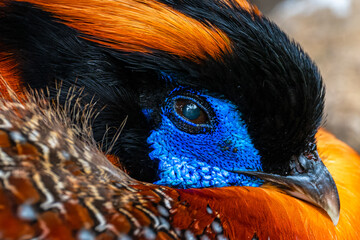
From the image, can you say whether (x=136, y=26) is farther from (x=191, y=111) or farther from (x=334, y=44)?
(x=334, y=44)

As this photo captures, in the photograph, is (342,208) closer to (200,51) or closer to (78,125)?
(200,51)

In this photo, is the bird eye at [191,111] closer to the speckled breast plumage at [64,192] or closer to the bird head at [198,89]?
the bird head at [198,89]

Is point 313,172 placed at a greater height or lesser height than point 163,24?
lesser

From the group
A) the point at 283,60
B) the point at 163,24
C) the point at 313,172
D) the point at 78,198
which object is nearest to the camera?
the point at 78,198

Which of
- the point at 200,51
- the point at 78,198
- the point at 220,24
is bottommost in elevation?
the point at 78,198

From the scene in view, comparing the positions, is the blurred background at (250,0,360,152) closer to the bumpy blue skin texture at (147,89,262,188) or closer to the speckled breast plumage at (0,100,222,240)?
the bumpy blue skin texture at (147,89,262,188)

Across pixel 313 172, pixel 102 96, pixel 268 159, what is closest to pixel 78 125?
pixel 102 96

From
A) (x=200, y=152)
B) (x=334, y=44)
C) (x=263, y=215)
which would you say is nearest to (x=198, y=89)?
(x=200, y=152)

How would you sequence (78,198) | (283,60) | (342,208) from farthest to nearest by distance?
(342,208)
(283,60)
(78,198)
